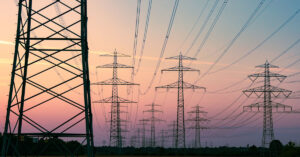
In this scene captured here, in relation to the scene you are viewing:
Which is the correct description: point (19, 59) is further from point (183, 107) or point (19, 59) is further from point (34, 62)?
point (183, 107)

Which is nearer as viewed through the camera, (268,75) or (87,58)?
(87,58)

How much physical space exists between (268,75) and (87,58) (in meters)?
48.5

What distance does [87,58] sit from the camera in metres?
26.4

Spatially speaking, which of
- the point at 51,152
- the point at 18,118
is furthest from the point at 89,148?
the point at 51,152

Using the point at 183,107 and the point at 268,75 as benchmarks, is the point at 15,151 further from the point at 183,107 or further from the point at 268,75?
the point at 268,75

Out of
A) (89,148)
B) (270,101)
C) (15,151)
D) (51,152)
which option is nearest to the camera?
(89,148)

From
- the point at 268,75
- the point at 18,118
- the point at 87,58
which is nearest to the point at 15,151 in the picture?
the point at 18,118

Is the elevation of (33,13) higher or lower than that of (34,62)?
higher

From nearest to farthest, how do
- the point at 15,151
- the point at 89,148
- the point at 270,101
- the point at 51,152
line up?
the point at 89,148, the point at 15,151, the point at 270,101, the point at 51,152

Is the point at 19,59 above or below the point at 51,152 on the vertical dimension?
above

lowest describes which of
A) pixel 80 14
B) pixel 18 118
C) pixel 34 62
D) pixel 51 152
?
pixel 51 152

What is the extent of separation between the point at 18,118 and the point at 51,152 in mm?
74207

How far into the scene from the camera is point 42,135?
82.4 ft

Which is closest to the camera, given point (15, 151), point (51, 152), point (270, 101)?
point (15, 151)
